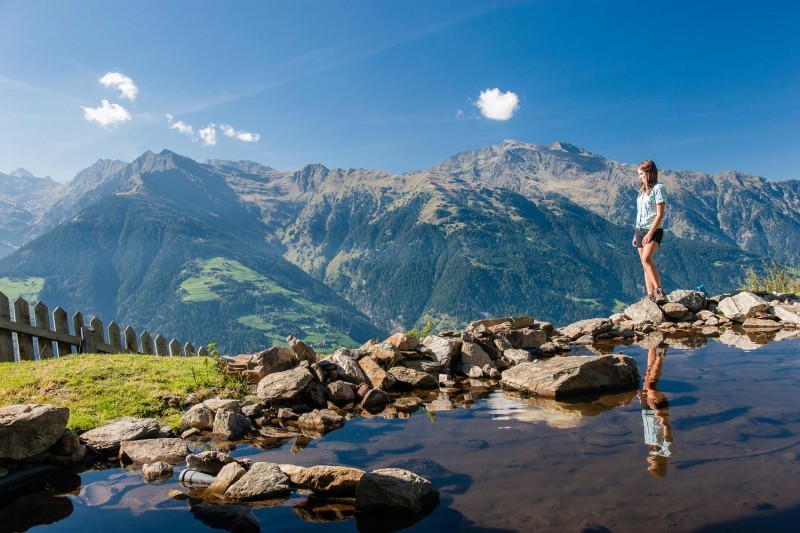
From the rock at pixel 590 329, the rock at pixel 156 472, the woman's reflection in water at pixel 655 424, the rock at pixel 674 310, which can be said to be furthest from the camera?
the rock at pixel 674 310

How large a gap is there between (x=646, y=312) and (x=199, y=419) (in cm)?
1360

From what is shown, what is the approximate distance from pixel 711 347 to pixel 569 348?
3.27 metres

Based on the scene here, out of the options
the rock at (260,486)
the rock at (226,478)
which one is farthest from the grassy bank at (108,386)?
the rock at (260,486)

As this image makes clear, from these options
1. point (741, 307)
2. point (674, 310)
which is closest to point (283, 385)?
point (674, 310)

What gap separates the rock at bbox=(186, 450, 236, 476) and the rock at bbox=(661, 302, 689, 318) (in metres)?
14.2

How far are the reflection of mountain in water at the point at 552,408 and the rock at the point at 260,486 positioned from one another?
11.4 feet

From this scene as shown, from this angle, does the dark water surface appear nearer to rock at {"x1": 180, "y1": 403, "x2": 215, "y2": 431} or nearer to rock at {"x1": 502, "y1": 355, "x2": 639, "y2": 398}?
rock at {"x1": 502, "y1": 355, "x2": 639, "y2": 398}

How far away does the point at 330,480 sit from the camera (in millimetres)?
5270

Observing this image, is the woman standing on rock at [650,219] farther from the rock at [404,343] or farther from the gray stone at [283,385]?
the gray stone at [283,385]

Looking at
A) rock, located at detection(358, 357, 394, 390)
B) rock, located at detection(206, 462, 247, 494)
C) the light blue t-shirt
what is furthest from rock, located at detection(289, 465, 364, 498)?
the light blue t-shirt

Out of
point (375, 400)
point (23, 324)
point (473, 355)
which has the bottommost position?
point (375, 400)

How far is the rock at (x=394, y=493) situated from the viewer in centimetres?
477

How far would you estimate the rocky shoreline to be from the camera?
537 cm

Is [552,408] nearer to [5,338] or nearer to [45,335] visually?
[45,335]
